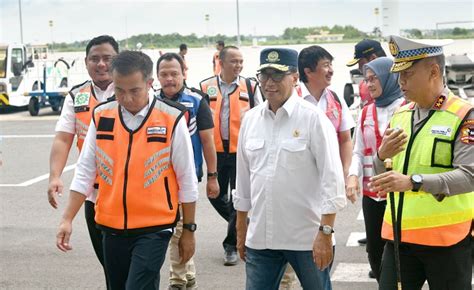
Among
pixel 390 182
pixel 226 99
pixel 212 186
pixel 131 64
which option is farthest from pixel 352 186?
pixel 226 99

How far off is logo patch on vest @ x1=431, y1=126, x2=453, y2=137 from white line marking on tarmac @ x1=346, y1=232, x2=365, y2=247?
15.8 feet

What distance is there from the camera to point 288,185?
200 inches

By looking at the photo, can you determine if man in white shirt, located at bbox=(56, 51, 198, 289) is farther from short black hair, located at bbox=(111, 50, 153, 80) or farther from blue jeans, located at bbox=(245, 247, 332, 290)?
blue jeans, located at bbox=(245, 247, 332, 290)

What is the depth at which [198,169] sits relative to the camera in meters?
7.93

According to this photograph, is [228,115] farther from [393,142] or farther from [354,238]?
[393,142]

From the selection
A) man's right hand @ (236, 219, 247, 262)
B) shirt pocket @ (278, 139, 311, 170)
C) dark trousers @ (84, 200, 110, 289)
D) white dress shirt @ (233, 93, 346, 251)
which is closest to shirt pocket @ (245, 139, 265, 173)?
white dress shirt @ (233, 93, 346, 251)

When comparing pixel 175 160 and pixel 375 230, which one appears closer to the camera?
pixel 175 160

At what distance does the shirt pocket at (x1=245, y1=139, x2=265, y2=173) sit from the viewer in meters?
5.15

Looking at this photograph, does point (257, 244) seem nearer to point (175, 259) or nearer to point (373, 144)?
point (373, 144)

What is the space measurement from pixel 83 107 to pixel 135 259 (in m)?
1.63

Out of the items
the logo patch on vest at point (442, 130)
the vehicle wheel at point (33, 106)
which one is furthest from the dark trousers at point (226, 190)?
the vehicle wheel at point (33, 106)

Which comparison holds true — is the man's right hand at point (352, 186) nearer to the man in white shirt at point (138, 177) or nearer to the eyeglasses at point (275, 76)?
the eyeglasses at point (275, 76)

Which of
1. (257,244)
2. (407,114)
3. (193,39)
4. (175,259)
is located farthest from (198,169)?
(193,39)

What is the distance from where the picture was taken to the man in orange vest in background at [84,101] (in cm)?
651
